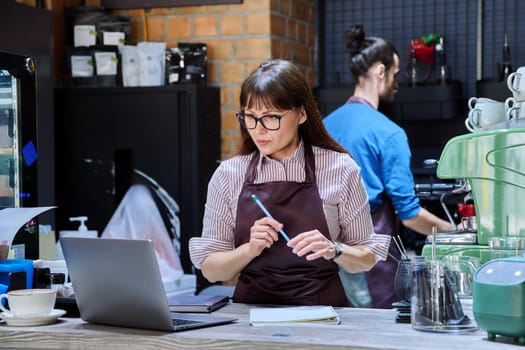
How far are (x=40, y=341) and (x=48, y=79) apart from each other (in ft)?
8.08

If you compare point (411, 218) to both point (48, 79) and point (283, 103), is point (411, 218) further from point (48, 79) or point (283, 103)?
point (48, 79)

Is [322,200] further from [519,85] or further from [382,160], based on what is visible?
[382,160]

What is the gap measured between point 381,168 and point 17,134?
169 centimetres

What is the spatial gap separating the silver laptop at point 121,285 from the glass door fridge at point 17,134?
1.95ft

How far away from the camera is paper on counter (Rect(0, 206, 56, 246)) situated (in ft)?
7.79

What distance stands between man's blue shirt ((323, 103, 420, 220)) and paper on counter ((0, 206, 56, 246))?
1.77 m

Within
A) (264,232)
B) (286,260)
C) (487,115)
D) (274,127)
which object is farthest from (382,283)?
(264,232)

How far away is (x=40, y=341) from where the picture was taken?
209 centimetres

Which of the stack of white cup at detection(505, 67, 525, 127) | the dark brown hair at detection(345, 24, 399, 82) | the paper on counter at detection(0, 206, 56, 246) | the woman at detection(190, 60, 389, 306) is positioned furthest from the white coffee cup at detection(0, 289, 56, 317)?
the dark brown hair at detection(345, 24, 399, 82)

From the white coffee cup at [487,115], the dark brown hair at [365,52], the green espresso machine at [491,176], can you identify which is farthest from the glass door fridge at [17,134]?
the dark brown hair at [365,52]

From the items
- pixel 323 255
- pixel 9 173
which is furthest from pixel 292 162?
pixel 9 173

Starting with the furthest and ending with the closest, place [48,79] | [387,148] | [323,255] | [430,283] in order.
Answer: [48,79], [387,148], [323,255], [430,283]

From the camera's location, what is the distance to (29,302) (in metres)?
2.15

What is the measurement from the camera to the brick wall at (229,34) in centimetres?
449
